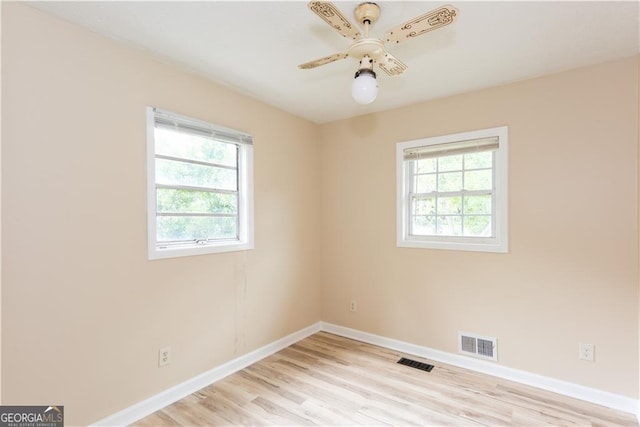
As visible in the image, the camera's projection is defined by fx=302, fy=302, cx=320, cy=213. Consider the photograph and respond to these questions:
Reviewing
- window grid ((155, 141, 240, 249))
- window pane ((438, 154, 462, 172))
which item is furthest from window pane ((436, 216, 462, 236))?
window grid ((155, 141, 240, 249))

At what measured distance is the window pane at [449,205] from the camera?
2.91 metres

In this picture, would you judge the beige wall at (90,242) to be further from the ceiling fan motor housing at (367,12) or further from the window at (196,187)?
the ceiling fan motor housing at (367,12)

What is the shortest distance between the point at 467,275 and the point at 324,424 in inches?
69.1

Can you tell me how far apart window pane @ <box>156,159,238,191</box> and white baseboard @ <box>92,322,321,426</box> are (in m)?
1.56

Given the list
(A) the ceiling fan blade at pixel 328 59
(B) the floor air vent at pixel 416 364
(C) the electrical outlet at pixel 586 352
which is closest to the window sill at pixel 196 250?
(A) the ceiling fan blade at pixel 328 59

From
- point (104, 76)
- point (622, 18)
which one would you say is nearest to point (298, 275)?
point (104, 76)

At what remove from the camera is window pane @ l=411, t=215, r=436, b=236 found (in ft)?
10.1

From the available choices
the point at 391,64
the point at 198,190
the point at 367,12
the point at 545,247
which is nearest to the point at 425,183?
the point at 545,247

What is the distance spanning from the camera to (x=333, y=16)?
1371mm

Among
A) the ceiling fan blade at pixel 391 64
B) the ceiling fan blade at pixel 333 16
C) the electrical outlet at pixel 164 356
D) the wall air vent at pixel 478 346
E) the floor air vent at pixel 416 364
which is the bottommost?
the floor air vent at pixel 416 364

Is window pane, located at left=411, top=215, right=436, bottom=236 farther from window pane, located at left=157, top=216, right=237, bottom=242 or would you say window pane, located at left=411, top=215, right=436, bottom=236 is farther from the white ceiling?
window pane, located at left=157, top=216, right=237, bottom=242

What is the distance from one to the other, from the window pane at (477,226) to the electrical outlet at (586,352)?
3.42 feet

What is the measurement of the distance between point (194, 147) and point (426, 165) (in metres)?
2.21

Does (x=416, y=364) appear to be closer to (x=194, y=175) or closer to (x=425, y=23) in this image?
(x=194, y=175)
